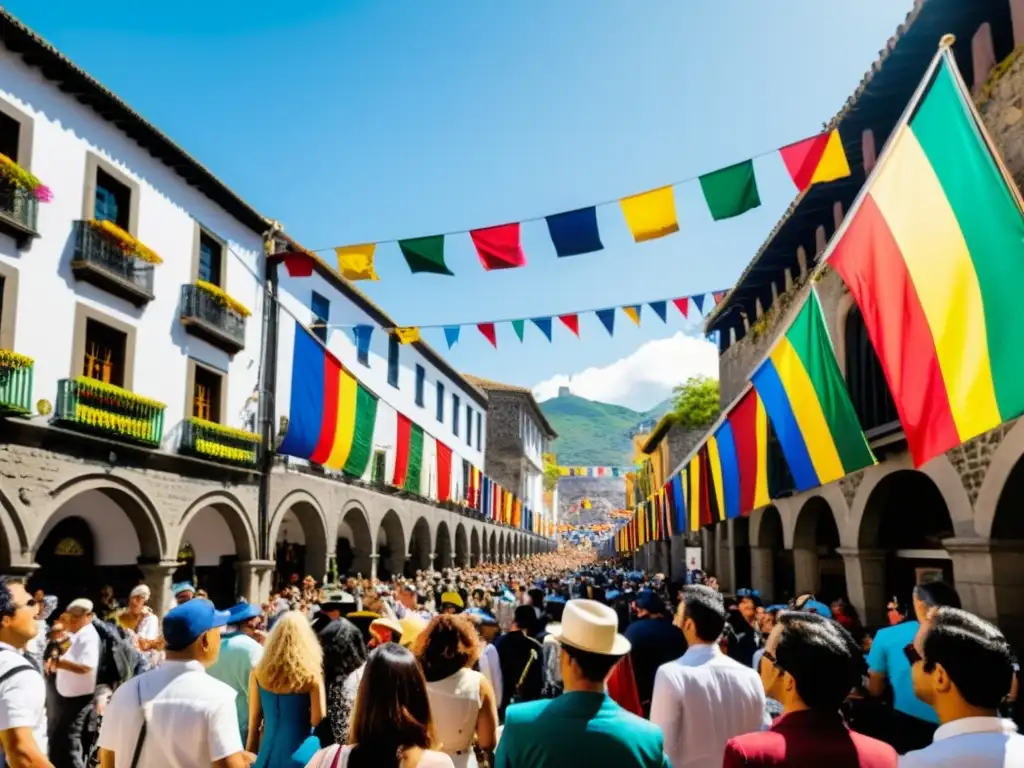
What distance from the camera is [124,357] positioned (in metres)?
13.4

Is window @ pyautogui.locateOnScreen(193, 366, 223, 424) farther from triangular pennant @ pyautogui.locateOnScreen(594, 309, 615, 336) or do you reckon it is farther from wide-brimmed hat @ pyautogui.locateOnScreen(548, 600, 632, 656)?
wide-brimmed hat @ pyautogui.locateOnScreen(548, 600, 632, 656)

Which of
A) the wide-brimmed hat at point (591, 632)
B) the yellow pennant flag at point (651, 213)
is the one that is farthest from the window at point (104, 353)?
the wide-brimmed hat at point (591, 632)

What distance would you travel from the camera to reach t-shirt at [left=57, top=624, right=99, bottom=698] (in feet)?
18.5

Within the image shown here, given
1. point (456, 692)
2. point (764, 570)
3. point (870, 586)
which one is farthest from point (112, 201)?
→ point (764, 570)

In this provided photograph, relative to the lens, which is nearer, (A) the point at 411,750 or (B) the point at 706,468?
(A) the point at 411,750

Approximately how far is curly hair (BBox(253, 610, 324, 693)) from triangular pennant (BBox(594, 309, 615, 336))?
10672 millimetres

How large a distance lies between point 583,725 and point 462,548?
→ 34.9 meters

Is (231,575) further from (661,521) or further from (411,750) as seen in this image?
(411,750)

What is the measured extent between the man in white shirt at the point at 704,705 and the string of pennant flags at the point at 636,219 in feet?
22.0

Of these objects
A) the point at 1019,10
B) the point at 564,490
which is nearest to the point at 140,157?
the point at 1019,10

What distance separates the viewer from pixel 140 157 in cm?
1432

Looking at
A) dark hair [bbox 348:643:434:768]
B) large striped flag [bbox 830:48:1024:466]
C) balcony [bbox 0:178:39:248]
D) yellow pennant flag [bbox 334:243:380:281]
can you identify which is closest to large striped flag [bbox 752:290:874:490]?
large striped flag [bbox 830:48:1024:466]

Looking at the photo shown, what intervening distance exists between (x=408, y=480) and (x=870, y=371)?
461 inches

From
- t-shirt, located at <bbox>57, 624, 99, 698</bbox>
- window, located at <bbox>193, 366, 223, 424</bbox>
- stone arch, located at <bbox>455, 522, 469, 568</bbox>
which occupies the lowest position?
stone arch, located at <bbox>455, 522, 469, 568</bbox>
